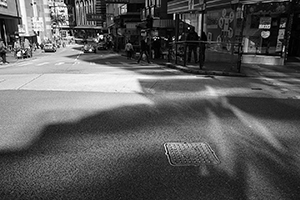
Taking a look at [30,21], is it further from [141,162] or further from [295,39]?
[141,162]

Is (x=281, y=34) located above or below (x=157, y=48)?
above

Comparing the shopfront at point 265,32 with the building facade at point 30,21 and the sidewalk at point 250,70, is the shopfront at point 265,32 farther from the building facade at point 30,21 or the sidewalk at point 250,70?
the building facade at point 30,21

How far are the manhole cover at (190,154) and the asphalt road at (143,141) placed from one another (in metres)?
0.13

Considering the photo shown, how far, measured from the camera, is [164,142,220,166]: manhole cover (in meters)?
3.96

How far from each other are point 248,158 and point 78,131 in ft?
10.3

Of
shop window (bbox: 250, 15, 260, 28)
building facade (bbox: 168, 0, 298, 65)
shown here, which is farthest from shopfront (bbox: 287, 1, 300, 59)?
shop window (bbox: 250, 15, 260, 28)

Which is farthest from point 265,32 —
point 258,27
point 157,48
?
point 157,48

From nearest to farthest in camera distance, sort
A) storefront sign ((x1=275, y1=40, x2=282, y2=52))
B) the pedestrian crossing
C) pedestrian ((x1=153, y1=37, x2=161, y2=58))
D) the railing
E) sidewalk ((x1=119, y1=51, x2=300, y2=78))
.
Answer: sidewalk ((x1=119, y1=51, x2=300, y2=78)) < the railing < storefront sign ((x1=275, y1=40, x2=282, y2=52)) < the pedestrian crossing < pedestrian ((x1=153, y1=37, x2=161, y2=58))

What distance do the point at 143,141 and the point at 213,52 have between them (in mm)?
10165

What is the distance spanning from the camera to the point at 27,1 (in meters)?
55.0

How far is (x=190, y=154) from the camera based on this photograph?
4.23m

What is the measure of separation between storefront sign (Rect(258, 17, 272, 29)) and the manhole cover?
37.9 ft

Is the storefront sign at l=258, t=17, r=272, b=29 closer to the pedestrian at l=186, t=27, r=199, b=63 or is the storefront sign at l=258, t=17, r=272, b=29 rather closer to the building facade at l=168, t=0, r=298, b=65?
the building facade at l=168, t=0, r=298, b=65

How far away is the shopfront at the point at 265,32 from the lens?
44.0ft
